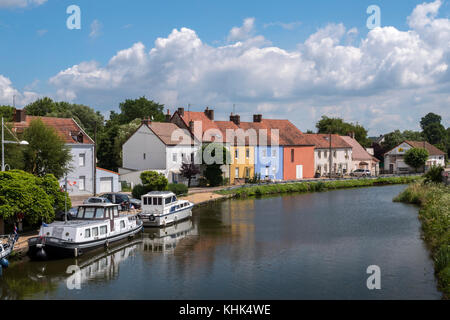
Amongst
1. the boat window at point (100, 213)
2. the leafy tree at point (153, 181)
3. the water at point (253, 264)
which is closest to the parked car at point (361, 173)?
the water at point (253, 264)

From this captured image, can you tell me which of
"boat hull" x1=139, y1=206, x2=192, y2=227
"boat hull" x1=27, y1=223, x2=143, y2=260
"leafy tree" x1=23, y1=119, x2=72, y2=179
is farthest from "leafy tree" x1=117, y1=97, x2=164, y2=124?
"boat hull" x1=27, y1=223, x2=143, y2=260

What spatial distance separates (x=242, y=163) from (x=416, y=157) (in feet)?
118

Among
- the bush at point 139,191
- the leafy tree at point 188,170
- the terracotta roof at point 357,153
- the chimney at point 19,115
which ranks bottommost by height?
the bush at point 139,191

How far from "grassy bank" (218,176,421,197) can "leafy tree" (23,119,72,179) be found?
19015 millimetres

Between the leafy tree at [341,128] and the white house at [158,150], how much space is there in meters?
53.8

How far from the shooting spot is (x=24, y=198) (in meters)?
25.3

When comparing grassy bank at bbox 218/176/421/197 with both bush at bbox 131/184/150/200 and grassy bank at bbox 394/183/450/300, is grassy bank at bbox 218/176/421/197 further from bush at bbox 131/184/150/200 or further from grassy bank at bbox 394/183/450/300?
grassy bank at bbox 394/183/450/300

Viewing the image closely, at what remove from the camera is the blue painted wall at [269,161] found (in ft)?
212

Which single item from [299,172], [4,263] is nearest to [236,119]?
[299,172]

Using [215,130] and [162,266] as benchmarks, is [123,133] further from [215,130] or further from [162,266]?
[162,266]

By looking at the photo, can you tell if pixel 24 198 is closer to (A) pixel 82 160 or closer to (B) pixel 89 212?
(B) pixel 89 212

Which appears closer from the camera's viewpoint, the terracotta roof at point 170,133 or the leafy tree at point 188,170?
the leafy tree at point 188,170

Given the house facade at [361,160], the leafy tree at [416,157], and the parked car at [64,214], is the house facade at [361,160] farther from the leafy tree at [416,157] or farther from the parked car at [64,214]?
the parked car at [64,214]
